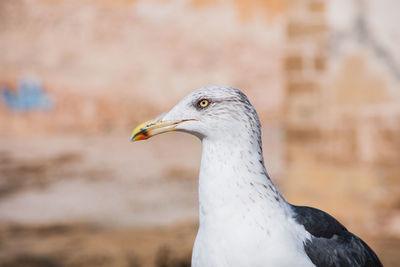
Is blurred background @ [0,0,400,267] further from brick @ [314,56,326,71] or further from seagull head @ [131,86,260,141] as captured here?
seagull head @ [131,86,260,141]

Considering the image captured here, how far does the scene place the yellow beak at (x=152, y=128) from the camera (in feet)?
5.59

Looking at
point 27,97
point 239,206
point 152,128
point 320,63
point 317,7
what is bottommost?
point 239,206

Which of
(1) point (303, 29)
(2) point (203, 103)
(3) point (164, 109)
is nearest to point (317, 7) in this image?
(1) point (303, 29)

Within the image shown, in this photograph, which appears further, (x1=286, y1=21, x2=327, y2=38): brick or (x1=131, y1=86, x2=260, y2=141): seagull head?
(x1=286, y1=21, x2=327, y2=38): brick

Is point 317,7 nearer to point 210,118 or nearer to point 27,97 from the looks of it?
point 210,118

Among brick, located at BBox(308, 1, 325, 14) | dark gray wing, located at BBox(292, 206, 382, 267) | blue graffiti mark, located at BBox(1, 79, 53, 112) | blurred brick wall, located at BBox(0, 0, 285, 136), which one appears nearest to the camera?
dark gray wing, located at BBox(292, 206, 382, 267)

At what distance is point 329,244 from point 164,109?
9768mm

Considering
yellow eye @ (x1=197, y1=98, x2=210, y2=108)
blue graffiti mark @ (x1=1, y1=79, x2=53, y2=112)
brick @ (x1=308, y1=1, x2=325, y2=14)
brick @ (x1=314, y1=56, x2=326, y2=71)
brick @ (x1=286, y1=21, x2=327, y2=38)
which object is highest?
blue graffiti mark @ (x1=1, y1=79, x2=53, y2=112)

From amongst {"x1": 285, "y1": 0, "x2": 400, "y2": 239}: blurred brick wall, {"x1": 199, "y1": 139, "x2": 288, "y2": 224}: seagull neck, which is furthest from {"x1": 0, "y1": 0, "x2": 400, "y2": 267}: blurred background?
{"x1": 199, "y1": 139, "x2": 288, "y2": 224}: seagull neck

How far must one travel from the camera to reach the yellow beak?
1.71 m

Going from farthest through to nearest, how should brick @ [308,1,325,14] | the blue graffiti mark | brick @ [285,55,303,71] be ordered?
the blue graffiti mark, brick @ [285,55,303,71], brick @ [308,1,325,14]

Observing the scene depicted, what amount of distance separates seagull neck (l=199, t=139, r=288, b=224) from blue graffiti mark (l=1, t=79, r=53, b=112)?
939 cm

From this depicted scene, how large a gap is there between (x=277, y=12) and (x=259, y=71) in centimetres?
133

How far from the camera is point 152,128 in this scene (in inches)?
67.6
